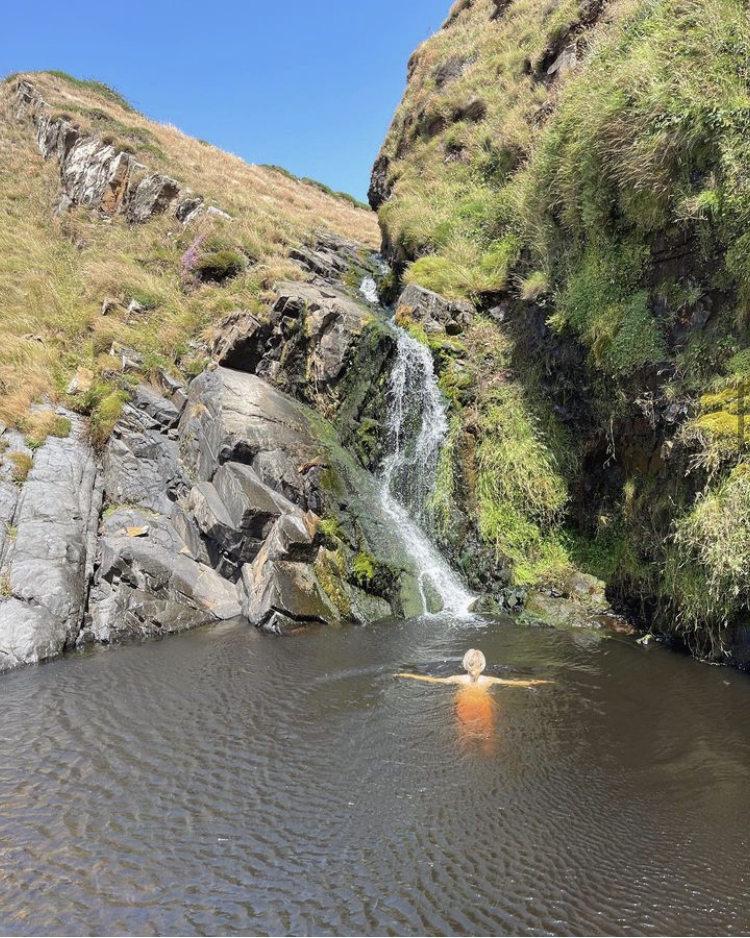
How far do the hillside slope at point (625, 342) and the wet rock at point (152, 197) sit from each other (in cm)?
1279

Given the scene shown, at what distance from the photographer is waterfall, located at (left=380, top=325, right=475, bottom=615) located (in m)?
12.2

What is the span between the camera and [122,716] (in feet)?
22.8

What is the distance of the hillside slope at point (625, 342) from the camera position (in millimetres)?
8523

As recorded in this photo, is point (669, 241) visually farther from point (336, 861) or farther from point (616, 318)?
point (336, 861)

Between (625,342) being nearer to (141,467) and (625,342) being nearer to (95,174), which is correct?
(141,467)

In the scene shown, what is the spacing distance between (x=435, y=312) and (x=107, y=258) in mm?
12467

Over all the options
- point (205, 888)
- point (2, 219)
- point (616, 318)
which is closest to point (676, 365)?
point (616, 318)

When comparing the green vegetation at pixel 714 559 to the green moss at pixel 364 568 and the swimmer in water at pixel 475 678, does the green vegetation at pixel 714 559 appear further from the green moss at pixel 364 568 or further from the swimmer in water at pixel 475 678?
the green moss at pixel 364 568

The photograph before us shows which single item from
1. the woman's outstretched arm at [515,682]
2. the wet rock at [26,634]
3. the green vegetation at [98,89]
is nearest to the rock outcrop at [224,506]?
the wet rock at [26,634]

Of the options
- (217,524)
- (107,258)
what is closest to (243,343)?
(217,524)

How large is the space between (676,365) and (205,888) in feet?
29.8

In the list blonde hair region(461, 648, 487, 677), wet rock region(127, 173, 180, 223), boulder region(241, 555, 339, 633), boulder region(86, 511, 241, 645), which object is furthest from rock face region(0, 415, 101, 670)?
wet rock region(127, 173, 180, 223)

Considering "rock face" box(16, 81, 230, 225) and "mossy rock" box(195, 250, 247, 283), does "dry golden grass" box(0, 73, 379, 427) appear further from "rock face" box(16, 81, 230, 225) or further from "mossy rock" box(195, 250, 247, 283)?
"rock face" box(16, 81, 230, 225)

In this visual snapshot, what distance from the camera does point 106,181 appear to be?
25.4 m
